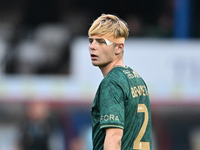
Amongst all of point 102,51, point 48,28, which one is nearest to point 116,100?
point 102,51

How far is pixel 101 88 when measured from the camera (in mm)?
3270

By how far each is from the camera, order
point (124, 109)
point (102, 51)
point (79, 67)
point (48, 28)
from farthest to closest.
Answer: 1. point (48, 28)
2. point (79, 67)
3. point (102, 51)
4. point (124, 109)

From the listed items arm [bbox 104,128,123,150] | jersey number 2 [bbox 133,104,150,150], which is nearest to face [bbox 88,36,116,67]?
jersey number 2 [bbox 133,104,150,150]

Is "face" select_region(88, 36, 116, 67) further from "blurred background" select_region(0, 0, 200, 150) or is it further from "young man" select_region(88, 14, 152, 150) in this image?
"blurred background" select_region(0, 0, 200, 150)

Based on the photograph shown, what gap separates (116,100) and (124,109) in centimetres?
11

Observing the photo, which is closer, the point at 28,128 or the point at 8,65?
the point at 28,128

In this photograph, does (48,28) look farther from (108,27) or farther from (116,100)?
(116,100)

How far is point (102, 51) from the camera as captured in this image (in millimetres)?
3512

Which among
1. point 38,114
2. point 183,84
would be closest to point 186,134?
point 183,84

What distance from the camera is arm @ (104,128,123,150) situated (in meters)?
3.09

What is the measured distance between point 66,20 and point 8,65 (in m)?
1.90

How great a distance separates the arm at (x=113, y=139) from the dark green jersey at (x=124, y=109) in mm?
32

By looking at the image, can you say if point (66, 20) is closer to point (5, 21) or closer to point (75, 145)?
point (5, 21)

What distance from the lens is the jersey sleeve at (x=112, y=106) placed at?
10.4ft
